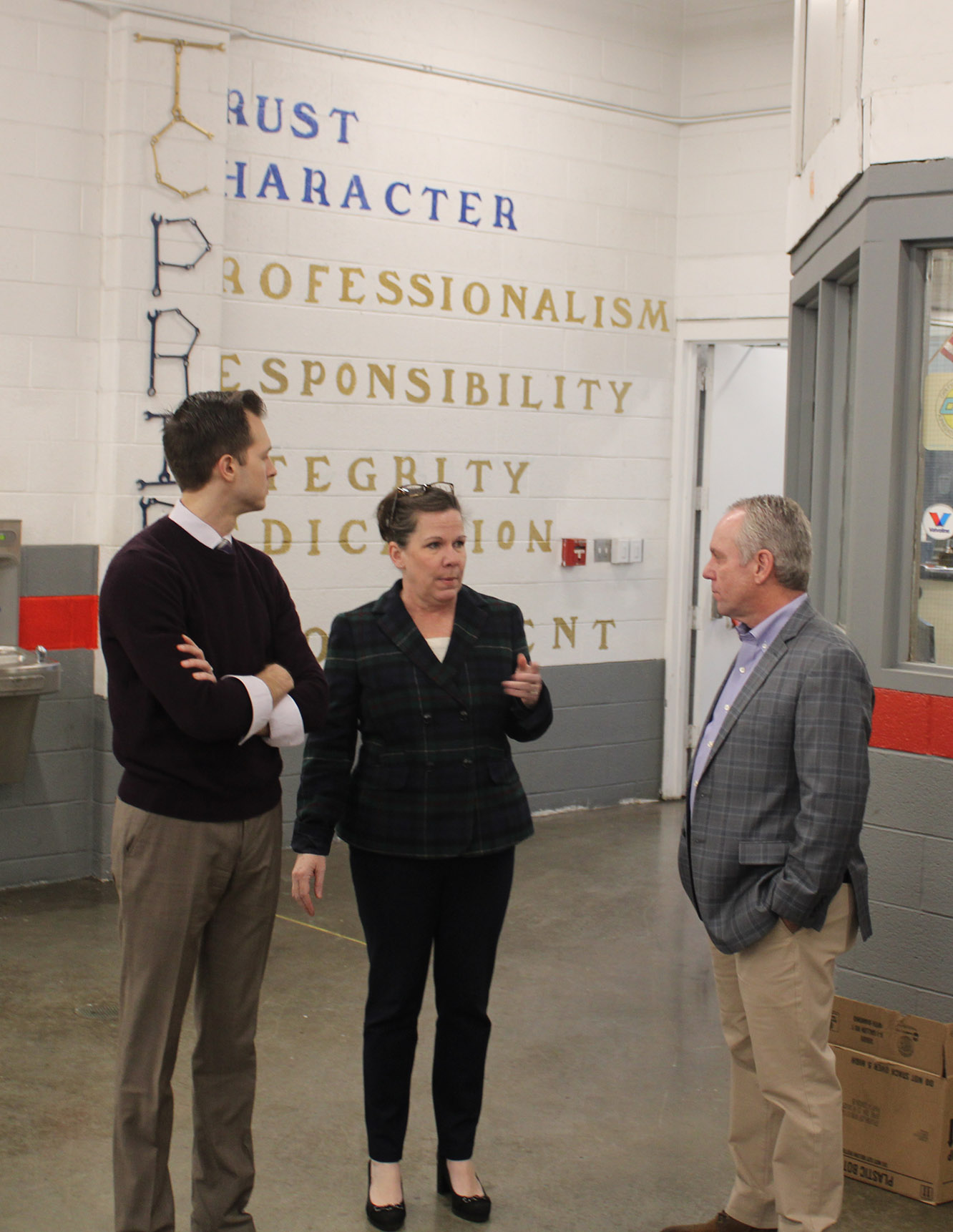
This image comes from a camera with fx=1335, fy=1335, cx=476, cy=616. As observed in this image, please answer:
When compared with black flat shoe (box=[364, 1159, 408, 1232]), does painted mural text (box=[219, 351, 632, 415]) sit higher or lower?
higher

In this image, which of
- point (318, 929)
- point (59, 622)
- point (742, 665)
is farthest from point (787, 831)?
point (59, 622)

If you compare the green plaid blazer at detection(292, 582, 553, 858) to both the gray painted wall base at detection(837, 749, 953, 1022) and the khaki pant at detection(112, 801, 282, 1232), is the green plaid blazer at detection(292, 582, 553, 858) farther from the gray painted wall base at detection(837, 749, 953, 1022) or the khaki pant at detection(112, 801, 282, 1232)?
the gray painted wall base at detection(837, 749, 953, 1022)

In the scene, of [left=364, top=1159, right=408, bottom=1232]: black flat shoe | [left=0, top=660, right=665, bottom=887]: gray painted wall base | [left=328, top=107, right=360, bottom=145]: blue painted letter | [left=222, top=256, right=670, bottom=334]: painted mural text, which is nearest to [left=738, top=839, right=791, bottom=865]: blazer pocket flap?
[left=364, top=1159, right=408, bottom=1232]: black flat shoe

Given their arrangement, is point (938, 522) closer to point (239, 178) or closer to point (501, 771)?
point (501, 771)

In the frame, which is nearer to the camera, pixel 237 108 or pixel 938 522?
pixel 938 522

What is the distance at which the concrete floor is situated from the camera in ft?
9.68

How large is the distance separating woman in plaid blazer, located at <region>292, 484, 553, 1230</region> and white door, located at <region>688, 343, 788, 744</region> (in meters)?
4.21

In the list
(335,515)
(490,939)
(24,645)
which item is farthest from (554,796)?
(490,939)

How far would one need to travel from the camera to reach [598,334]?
6598 mm

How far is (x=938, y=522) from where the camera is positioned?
→ 347 centimetres

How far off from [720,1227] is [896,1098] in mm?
511

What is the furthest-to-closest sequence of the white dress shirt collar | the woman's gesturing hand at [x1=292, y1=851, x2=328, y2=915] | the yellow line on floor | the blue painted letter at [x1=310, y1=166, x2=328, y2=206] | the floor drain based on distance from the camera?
1. the blue painted letter at [x1=310, y1=166, x2=328, y2=206]
2. the yellow line on floor
3. the floor drain
4. the woman's gesturing hand at [x1=292, y1=851, x2=328, y2=915]
5. the white dress shirt collar

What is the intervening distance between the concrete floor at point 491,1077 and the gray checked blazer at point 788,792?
90 cm

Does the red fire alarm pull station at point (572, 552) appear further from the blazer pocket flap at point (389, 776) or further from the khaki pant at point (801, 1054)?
the khaki pant at point (801, 1054)
